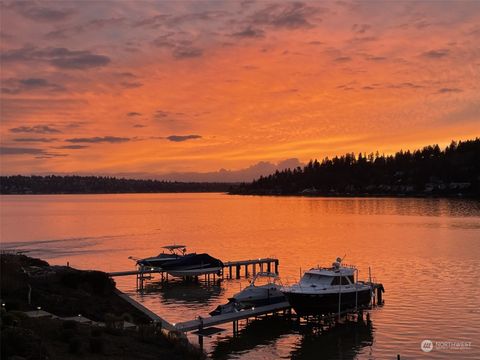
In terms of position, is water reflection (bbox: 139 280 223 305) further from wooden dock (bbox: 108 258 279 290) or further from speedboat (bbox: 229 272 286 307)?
speedboat (bbox: 229 272 286 307)

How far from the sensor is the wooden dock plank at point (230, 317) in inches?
1147

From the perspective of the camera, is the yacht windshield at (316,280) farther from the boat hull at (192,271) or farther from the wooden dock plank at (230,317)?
the boat hull at (192,271)

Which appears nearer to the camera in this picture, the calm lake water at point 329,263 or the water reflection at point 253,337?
the water reflection at point 253,337

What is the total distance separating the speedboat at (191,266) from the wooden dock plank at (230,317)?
1580cm

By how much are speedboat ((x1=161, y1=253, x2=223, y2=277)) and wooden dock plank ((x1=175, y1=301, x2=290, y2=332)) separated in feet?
51.9

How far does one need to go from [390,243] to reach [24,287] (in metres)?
58.7

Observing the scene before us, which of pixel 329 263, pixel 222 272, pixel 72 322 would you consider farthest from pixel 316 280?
pixel 329 263

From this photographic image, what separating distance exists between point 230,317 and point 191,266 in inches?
773

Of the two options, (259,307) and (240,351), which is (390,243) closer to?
(259,307)

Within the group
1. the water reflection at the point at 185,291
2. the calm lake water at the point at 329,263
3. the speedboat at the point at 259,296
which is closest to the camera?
the calm lake water at the point at 329,263

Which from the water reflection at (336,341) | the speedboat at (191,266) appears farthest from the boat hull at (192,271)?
the water reflection at (336,341)

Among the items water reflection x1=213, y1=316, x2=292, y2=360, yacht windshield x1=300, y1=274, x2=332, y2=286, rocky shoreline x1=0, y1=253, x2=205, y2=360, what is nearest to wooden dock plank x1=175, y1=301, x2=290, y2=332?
water reflection x1=213, y1=316, x2=292, y2=360

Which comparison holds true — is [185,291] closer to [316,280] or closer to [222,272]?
[222,272]

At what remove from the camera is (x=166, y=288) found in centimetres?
4875
